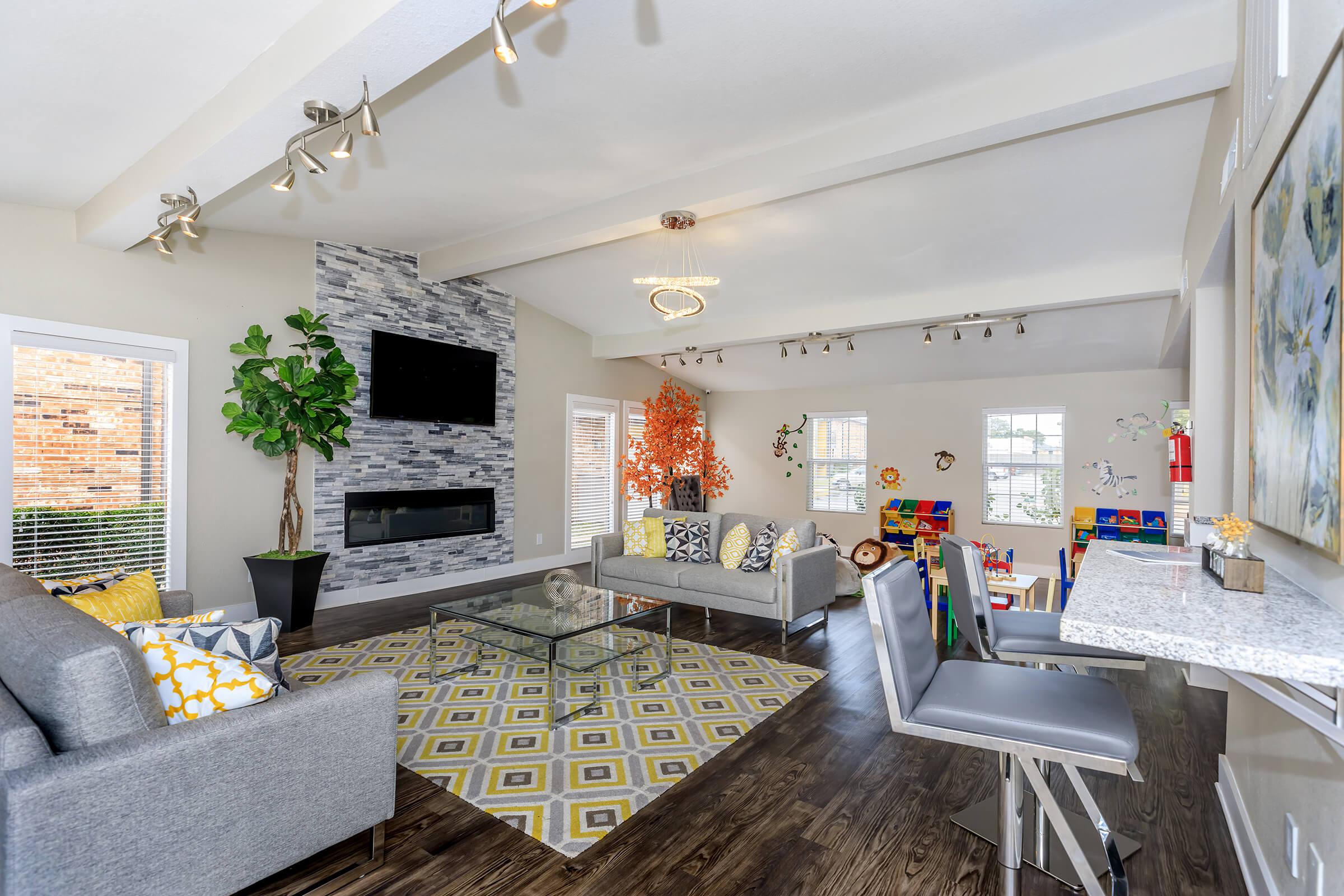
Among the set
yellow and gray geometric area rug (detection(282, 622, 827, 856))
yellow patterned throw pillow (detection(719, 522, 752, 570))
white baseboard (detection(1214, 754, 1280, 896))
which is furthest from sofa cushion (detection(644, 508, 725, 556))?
white baseboard (detection(1214, 754, 1280, 896))

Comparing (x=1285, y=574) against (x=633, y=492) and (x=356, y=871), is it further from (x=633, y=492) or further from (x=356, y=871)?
(x=633, y=492)

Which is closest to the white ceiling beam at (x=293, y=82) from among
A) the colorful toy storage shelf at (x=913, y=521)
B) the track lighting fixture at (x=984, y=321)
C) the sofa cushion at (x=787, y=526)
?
the sofa cushion at (x=787, y=526)

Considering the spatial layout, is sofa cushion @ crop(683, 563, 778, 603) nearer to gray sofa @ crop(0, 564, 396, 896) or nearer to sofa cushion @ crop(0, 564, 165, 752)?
gray sofa @ crop(0, 564, 396, 896)

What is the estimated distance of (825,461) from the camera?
9508mm

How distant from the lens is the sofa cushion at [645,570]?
5340 millimetres

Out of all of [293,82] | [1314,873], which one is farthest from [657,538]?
[1314,873]

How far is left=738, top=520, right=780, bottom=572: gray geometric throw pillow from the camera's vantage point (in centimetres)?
516

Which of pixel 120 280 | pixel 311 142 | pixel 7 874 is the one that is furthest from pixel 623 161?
pixel 7 874

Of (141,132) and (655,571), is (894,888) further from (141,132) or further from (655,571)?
(141,132)

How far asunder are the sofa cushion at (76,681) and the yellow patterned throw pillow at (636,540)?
422cm

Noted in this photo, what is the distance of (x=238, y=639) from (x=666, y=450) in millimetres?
6446

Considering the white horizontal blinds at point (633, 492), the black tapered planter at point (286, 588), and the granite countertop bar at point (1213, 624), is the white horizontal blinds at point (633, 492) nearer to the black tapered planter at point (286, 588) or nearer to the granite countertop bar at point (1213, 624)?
the black tapered planter at point (286, 588)

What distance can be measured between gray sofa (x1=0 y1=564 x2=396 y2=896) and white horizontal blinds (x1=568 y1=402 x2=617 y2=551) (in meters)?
6.06

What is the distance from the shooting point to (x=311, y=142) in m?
3.37
